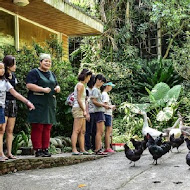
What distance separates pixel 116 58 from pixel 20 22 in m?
8.35

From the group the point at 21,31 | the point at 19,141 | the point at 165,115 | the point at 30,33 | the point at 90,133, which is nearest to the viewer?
the point at 19,141

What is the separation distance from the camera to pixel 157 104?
13.2 meters

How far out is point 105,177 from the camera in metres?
5.20

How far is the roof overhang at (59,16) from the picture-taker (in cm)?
927

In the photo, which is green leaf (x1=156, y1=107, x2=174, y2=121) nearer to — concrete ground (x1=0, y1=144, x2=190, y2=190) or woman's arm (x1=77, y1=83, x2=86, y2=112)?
concrete ground (x1=0, y1=144, x2=190, y2=190)

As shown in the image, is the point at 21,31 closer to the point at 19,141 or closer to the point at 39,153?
the point at 19,141

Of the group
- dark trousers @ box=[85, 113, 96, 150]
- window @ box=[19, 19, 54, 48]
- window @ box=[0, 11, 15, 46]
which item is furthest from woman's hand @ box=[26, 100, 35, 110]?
window @ box=[19, 19, 54, 48]

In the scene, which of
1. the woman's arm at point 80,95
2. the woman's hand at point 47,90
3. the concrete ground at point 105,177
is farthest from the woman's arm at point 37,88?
the concrete ground at point 105,177

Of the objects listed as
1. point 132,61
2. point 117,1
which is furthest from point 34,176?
point 117,1

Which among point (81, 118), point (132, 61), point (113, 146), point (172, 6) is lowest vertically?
point (113, 146)

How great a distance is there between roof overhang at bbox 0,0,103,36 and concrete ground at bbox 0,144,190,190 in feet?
15.0

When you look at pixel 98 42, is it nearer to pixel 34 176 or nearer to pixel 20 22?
pixel 20 22

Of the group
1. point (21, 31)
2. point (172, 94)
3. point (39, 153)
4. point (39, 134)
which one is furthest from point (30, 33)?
point (172, 94)

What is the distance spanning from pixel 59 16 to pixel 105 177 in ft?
20.4
